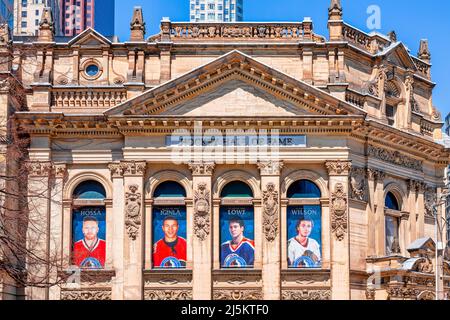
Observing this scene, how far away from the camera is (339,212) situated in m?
46.1

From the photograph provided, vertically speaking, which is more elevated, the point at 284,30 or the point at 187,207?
the point at 284,30

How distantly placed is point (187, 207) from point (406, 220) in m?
12.6

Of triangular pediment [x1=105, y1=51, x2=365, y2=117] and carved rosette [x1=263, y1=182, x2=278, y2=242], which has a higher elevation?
triangular pediment [x1=105, y1=51, x2=365, y2=117]

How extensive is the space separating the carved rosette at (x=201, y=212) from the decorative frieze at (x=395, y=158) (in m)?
8.86

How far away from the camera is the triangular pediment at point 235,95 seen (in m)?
46.0

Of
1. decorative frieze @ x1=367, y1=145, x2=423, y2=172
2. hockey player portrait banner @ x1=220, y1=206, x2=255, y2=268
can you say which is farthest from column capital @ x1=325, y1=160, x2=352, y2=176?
hockey player portrait banner @ x1=220, y1=206, x2=255, y2=268

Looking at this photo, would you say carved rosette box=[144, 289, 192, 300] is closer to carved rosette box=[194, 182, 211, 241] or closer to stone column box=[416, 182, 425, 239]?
carved rosette box=[194, 182, 211, 241]

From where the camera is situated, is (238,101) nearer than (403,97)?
Yes

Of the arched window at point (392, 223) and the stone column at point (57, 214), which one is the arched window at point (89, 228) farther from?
the arched window at point (392, 223)

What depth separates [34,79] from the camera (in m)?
48.3

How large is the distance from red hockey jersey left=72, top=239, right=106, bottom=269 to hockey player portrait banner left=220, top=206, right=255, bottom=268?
585cm

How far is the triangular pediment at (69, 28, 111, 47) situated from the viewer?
49406 millimetres
